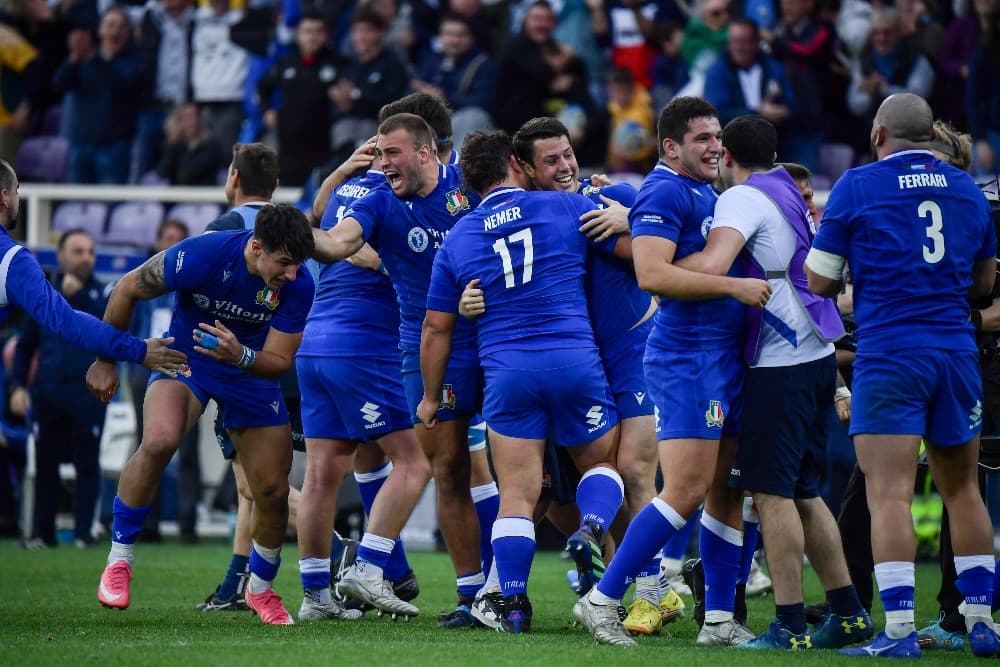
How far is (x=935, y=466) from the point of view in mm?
6781

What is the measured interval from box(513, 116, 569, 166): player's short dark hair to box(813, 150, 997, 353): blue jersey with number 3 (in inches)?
68.4

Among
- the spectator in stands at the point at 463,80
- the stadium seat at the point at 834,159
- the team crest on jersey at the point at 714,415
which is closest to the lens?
the team crest on jersey at the point at 714,415

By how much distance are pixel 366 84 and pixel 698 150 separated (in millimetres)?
9830

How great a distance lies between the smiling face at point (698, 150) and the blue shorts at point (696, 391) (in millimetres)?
893

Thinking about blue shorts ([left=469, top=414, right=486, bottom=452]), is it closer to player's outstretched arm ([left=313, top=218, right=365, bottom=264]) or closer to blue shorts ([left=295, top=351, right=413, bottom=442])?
blue shorts ([left=295, top=351, right=413, bottom=442])

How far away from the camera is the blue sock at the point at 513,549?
289 inches

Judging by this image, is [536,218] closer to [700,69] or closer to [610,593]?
[610,593]

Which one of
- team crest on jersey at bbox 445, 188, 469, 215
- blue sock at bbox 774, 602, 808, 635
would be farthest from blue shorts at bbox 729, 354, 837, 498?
team crest on jersey at bbox 445, 188, 469, 215

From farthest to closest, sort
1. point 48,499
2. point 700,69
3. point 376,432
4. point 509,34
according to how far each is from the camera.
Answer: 1. point 509,34
2. point 700,69
3. point 48,499
4. point 376,432

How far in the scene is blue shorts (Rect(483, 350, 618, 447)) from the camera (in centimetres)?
739

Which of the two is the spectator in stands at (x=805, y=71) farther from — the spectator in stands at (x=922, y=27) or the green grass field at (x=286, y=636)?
the green grass field at (x=286, y=636)

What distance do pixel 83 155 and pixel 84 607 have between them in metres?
10.7

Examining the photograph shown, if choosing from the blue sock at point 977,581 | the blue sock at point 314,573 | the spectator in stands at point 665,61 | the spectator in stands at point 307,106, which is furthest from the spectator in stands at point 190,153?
the blue sock at point 977,581

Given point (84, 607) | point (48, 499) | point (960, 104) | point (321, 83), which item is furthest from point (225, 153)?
point (84, 607)
